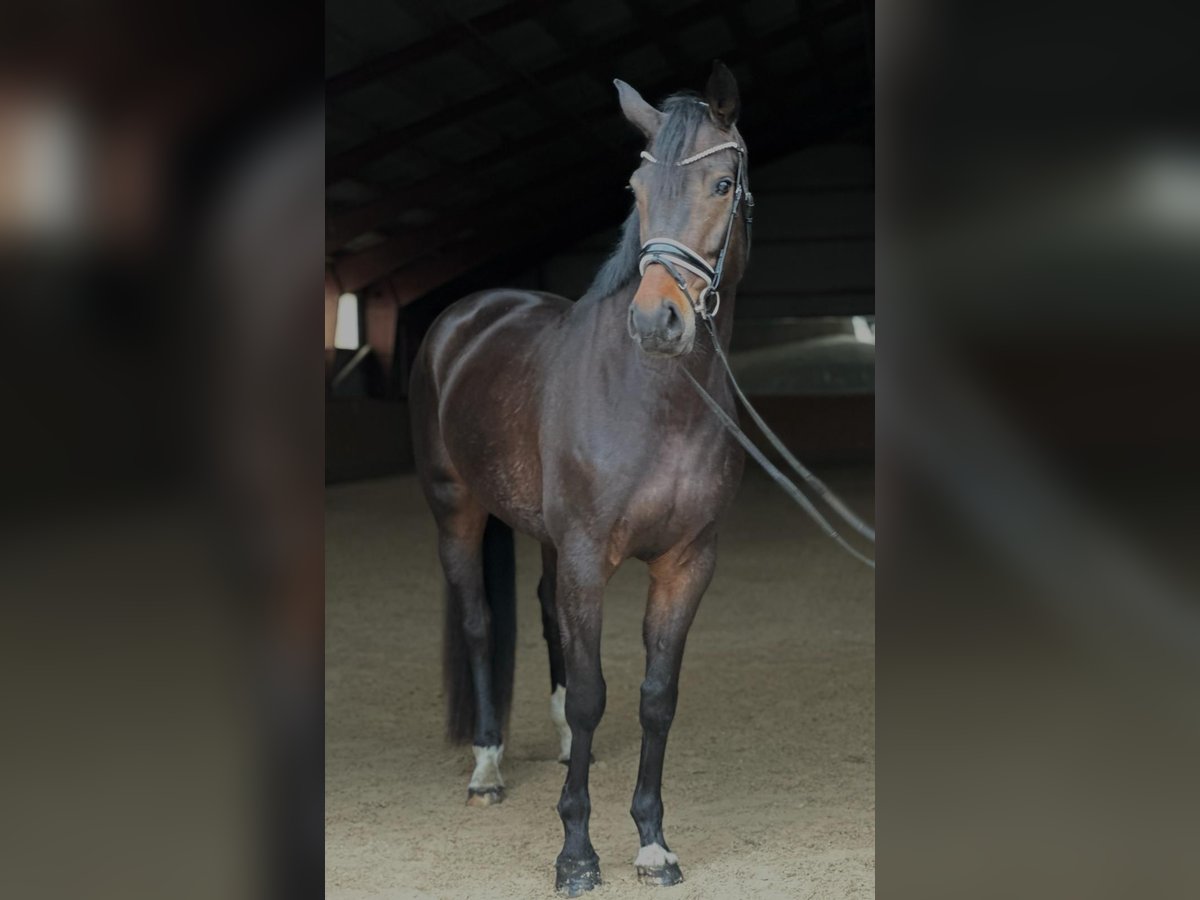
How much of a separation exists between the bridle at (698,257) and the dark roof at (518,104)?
22.3 ft

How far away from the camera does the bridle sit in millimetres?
2582

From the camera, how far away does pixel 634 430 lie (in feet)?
9.62

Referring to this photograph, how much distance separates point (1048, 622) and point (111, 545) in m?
1.13

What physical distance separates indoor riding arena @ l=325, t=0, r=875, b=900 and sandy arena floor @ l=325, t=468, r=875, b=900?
2 cm

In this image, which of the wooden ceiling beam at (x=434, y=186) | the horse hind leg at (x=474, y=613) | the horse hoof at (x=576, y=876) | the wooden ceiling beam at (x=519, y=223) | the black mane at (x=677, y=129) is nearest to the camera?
the black mane at (x=677, y=129)

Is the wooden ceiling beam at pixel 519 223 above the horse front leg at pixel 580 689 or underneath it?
above

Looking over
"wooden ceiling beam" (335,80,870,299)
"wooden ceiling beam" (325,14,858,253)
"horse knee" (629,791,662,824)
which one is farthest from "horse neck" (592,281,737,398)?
"wooden ceiling beam" (335,80,870,299)

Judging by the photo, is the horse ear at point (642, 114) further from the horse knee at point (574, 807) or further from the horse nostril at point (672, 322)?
the horse knee at point (574, 807)

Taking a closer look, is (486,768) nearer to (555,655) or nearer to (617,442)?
(555,655)

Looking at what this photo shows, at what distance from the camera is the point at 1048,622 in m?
1.48

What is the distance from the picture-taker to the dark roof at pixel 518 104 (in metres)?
10.1

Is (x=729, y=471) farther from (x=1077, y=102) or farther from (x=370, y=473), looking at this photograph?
(x=370, y=473)

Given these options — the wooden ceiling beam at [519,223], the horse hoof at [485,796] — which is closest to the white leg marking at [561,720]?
the horse hoof at [485,796]

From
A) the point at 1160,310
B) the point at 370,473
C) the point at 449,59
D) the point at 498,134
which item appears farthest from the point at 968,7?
the point at 370,473
